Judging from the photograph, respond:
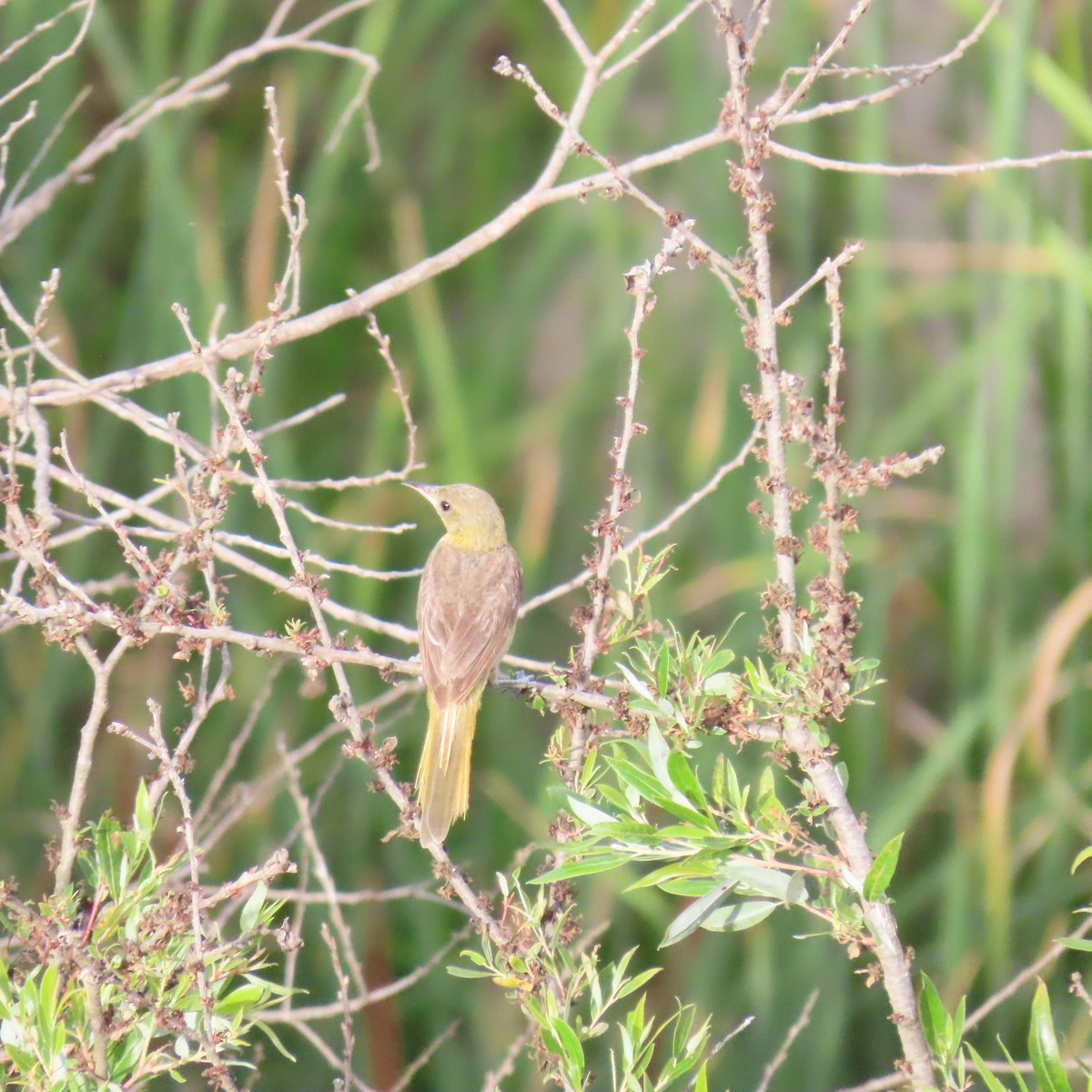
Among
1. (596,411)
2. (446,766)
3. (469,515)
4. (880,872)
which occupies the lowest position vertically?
(446,766)

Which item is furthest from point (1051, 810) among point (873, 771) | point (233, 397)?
point (233, 397)

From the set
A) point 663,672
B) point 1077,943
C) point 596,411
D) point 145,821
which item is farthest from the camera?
point 596,411

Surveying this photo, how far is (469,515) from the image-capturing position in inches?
163

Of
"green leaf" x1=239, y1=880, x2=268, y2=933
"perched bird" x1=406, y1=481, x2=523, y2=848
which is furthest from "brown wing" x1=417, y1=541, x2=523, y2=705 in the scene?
"green leaf" x1=239, y1=880, x2=268, y2=933

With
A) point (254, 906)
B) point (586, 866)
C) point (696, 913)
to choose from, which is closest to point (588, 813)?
point (586, 866)

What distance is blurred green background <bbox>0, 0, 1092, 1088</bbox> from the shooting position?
499cm

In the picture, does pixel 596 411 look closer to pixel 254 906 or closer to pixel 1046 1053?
pixel 254 906

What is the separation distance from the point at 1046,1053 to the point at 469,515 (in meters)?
2.46

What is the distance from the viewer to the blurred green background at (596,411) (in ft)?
16.4

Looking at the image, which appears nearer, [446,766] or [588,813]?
[588,813]

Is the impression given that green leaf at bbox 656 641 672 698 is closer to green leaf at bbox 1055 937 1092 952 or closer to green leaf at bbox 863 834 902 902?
green leaf at bbox 863 834 902 902

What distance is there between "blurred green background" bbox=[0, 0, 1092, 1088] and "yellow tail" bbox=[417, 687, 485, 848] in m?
1.04

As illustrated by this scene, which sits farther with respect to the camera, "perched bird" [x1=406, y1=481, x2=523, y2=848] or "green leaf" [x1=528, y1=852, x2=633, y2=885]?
"perched bird" [x1=406, y1=481, x2=523, y2=848]

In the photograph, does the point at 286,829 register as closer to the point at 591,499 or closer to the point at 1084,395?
the point at 591,499
